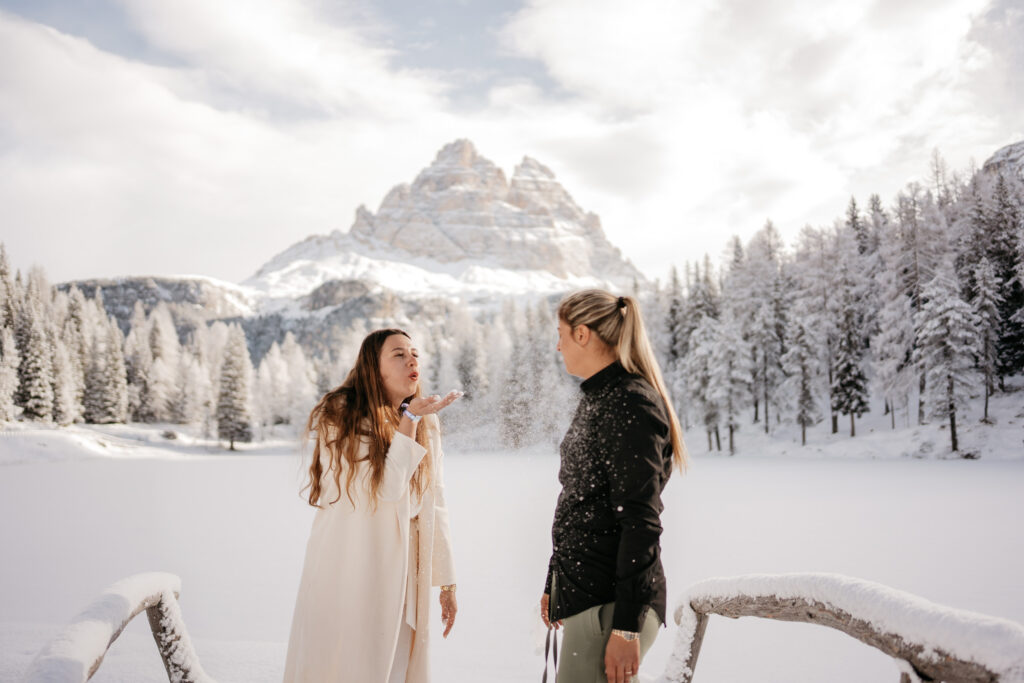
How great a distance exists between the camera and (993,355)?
2866 centimetres

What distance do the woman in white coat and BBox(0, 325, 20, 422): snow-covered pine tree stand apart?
4724 centimetres

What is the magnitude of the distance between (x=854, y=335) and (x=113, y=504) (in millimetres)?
35975

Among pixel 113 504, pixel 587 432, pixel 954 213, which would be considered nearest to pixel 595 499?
pixel 587 432

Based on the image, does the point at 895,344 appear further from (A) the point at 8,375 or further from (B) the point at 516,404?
(A) the point at 8,375

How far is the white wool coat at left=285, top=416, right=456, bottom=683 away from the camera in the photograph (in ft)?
9.05

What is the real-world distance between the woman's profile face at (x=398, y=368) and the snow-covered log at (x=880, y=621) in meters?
1.70

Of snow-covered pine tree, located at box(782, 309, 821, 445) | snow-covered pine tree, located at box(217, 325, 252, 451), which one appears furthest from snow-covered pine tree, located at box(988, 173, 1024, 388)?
snow-covered pine tree, located at box(217, 325, 252, 451)

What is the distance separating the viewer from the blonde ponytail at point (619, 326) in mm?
2348

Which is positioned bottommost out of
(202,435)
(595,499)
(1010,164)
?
(202,435)

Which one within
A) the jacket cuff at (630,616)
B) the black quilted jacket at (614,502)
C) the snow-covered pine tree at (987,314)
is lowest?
the jacket cuff at (630,616)

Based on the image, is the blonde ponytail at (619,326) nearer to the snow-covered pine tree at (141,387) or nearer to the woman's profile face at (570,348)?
the woman's profile face at (570,348)

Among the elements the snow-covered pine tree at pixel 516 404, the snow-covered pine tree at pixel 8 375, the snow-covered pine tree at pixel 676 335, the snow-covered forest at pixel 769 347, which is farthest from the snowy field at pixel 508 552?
the snow-covered pine tree at pixel 516 404

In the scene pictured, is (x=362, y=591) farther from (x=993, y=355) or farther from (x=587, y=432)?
(x=993, y=355)

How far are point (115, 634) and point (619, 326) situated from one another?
7.22 ft
